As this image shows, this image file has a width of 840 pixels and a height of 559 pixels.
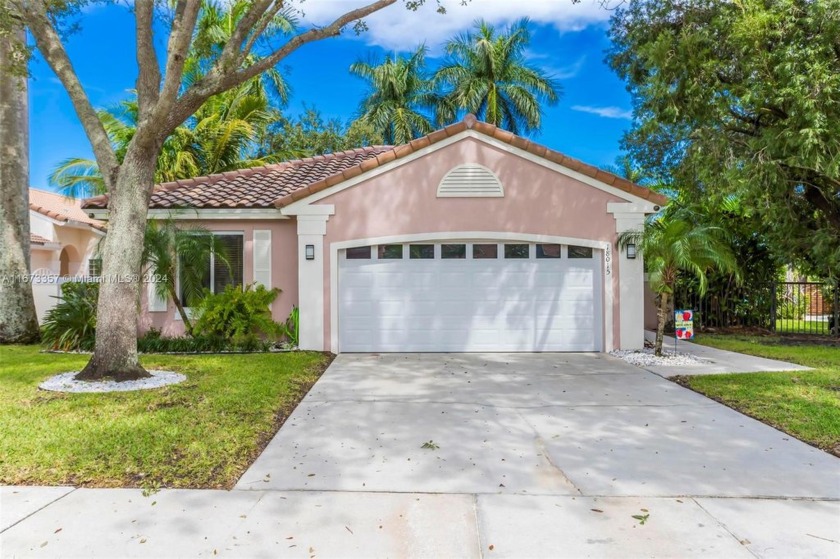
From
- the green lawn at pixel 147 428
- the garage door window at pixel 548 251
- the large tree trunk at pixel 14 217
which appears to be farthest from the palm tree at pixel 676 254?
the large tree trunk at pixel 14 217

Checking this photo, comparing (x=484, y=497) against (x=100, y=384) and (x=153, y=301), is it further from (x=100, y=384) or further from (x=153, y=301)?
(x=153, y=301)

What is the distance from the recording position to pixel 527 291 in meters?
11.0

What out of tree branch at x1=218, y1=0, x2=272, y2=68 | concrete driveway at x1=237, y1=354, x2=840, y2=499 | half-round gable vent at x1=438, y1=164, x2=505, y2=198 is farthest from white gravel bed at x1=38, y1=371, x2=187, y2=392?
half-round gable vent at x1=438, y1=164, x2=505, y2=198

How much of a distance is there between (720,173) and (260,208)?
9601mm

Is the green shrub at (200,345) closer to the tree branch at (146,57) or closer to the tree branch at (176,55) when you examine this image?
the tree branch at (146,57)

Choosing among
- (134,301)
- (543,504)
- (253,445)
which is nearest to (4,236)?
(134,301)

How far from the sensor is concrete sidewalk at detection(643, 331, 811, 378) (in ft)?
28.3

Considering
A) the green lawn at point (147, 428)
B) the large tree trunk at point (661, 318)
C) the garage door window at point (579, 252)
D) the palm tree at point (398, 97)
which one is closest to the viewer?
the green lawn at point (147, 428)

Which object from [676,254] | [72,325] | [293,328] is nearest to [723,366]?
[676,254]

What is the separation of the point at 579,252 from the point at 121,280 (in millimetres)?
8394

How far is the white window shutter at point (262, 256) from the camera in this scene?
11398 millimetres

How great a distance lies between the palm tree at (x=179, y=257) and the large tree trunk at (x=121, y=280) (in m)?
2.77

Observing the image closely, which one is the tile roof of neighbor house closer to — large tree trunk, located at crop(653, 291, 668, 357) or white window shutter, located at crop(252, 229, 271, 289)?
→ white window shutter, located at crop(252, 229, 271, 289)

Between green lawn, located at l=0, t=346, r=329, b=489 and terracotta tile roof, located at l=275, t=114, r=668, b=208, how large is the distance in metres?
3.98
